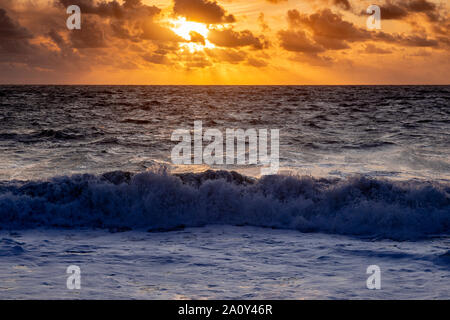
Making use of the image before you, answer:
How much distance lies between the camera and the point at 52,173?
13789mm

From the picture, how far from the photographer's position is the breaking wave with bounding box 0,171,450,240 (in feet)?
30.8

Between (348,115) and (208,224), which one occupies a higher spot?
(348,115)

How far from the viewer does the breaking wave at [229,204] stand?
939 cm

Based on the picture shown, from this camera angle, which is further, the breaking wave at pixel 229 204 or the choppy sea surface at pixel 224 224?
the breaking wave at pixel 229 204

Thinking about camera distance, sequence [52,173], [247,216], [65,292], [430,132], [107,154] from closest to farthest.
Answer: [65,292] → [247,216] → [52,173] → [107,154] → [430,132]

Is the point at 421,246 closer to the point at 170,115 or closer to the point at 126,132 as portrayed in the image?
the point at 126,132

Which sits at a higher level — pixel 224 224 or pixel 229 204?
pixel 229 204

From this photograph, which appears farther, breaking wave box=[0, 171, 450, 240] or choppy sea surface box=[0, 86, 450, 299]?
breaking wave box=[0, 171, 450, 240]

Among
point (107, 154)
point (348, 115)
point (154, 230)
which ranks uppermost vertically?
point (348, 115)

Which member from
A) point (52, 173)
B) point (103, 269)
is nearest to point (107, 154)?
point (52, 173)

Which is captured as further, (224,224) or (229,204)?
(229,204)

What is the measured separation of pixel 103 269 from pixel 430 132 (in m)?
21.6

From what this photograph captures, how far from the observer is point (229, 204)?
10.4 metres
